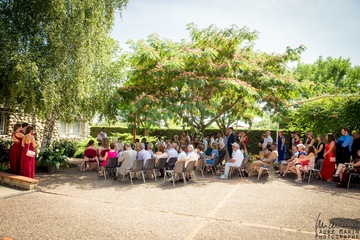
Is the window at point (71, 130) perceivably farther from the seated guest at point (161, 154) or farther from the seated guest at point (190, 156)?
the seated guest at point (190, 156)

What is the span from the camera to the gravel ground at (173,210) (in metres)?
5.25

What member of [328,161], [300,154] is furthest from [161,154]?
[328,161]

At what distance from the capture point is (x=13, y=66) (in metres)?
8.91

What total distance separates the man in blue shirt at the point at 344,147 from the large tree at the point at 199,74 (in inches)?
121

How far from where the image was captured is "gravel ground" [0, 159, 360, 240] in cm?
525

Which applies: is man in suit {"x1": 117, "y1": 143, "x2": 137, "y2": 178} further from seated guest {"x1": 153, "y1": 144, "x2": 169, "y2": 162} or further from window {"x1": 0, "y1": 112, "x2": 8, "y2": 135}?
window {"x1": 0, "y1": 112, "x2": 8, "y2": 135}

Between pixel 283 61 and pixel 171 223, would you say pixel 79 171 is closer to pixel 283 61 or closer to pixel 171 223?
pixel 171 223

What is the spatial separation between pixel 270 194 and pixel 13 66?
9.06 meters

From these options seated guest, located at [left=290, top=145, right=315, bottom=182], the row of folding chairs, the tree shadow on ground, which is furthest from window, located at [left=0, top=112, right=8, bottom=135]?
the tree shadow on ground

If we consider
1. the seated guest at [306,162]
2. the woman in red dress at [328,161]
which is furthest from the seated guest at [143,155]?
the woman in red dress at [328,161]

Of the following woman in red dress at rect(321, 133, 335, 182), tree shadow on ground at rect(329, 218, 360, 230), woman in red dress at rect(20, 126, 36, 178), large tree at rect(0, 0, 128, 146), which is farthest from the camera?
woman in red dress at rect(321, 133, 335, 182)

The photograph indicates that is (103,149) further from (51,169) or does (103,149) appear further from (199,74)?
(199,74)

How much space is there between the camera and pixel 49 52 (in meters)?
9.62

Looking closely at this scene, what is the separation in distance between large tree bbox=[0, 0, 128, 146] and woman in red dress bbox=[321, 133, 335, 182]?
9398 mm
